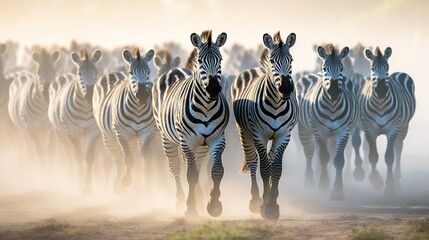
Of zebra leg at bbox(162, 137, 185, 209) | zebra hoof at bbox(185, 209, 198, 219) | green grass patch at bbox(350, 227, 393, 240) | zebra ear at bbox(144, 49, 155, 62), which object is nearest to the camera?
green grass patch at bbox(350, 227, 393, 240)

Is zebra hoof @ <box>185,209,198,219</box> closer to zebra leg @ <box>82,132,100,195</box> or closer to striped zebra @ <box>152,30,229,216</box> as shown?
striped zebra @ <box>152,30,229,216</box>

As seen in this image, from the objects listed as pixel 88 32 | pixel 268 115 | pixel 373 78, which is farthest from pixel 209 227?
pixel 88 32

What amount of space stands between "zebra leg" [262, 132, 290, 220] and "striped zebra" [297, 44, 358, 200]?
132 inches

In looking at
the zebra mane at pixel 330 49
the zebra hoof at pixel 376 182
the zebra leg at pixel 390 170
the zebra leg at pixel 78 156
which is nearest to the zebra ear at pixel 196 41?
the zebra mane at pixel 330 49

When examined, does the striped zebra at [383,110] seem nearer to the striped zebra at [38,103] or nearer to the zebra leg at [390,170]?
the zebra leg at [390,170]

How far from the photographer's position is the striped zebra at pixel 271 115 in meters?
11.9

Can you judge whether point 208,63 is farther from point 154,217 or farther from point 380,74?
point 380,74

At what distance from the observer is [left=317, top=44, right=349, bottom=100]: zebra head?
15.5 m

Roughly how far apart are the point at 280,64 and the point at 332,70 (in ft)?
12.8

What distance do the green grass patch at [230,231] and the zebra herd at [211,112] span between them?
113 centimetres

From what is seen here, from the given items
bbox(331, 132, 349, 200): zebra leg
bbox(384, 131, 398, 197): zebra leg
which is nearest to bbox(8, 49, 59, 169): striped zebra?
bbox(331, 132, 349, 200): zebra leg

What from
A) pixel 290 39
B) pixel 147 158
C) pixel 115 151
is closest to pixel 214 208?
pixel 290 39

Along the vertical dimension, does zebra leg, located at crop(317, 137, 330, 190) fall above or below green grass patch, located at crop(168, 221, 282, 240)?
above

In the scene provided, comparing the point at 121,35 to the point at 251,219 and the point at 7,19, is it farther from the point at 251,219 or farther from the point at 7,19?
the point at 251,219
